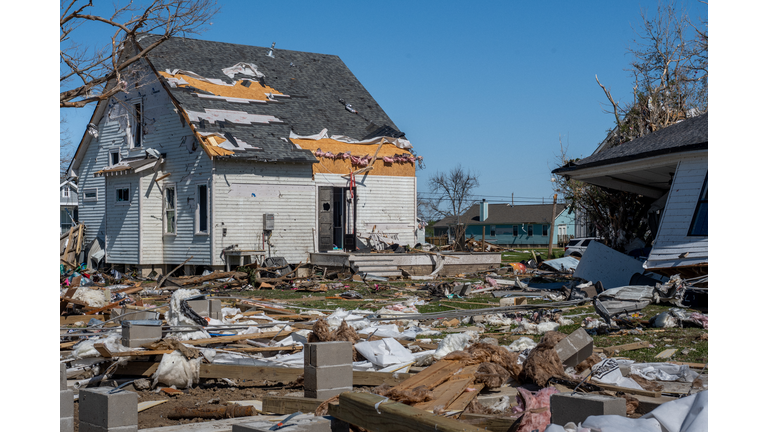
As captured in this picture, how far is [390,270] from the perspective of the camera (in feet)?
74.6

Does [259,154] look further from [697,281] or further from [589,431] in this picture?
[589,431]

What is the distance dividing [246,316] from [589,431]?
859cm

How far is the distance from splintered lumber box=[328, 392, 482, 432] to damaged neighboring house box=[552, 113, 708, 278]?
10681 mm

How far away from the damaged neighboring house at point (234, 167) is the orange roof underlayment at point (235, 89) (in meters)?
0.06

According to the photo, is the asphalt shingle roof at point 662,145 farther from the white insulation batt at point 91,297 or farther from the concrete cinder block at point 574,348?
the white insulation batt at point 91,297

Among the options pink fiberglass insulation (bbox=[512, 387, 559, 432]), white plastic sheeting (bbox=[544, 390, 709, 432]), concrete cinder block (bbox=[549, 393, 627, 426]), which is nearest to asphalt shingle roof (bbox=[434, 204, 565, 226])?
pink fiberglass insulation (bbox=[512, 387, 559, 432])

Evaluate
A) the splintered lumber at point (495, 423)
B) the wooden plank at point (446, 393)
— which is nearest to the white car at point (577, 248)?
the wooden plank at point (446, 393)

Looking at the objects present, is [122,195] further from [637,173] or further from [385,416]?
[385,416]

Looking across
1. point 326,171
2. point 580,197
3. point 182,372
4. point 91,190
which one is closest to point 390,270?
point 326,171

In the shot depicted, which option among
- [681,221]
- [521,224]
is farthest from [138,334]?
[521,224]

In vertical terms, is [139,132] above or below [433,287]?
above

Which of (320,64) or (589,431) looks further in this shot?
(320,64)

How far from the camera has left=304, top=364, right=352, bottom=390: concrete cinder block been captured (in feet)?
19.7

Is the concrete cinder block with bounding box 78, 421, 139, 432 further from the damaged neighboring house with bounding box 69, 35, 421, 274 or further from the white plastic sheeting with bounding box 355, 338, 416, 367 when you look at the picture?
the damaged neighboring house with bounding box 69, 35, 421, 274
